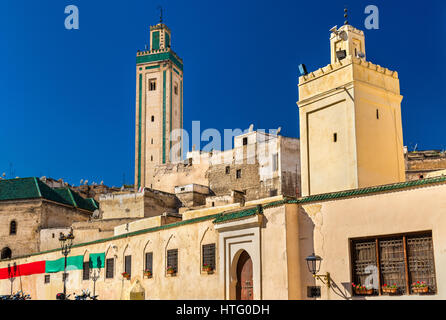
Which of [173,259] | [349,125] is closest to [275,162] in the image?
[173,259]

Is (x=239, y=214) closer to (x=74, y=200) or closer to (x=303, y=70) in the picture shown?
(x=303, y=70)

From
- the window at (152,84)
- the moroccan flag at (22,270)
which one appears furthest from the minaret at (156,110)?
the moroccan flag at (22,270)

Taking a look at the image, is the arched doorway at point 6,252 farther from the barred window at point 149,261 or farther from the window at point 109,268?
the barred window at point 149,261

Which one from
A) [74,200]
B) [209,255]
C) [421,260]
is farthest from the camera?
[74,200]

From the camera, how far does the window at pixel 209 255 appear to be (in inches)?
580

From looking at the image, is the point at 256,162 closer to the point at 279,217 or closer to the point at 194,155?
the point at 194,155

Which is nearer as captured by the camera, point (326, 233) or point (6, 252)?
point (326, 233)

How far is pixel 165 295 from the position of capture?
16.5 meters

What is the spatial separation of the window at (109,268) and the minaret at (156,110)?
98.2 feet

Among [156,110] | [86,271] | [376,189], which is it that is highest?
[156,110]

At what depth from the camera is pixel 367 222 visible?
10898 millimetres

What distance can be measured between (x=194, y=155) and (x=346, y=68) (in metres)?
30.6

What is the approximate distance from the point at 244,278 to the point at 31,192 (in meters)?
28.5
